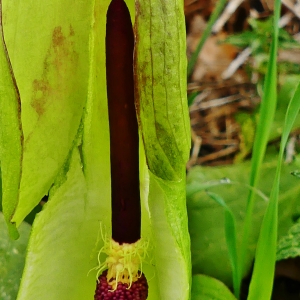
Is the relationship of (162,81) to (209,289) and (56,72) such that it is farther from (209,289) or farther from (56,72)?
(209,289)

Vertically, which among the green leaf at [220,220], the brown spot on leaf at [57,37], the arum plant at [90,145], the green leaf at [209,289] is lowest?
the green leaf at [209,289]

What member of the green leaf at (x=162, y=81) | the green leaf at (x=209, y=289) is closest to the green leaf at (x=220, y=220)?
the green leaf at (x=209, y=289)

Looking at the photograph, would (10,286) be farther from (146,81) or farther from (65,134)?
(146,81)

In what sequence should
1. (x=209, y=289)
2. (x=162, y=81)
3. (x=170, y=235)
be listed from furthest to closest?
(x=209, y=289)
(x=170, y=235)
(x=162, y=81)

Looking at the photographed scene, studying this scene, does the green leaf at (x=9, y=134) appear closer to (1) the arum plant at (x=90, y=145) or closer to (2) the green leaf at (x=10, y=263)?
(1) the arum plant at (x=90, y=145)

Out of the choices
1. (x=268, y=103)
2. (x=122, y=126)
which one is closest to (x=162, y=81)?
(x=122, y=126)

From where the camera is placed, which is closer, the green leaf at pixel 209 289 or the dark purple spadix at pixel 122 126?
the dark purple spadix at pixel 122 126
